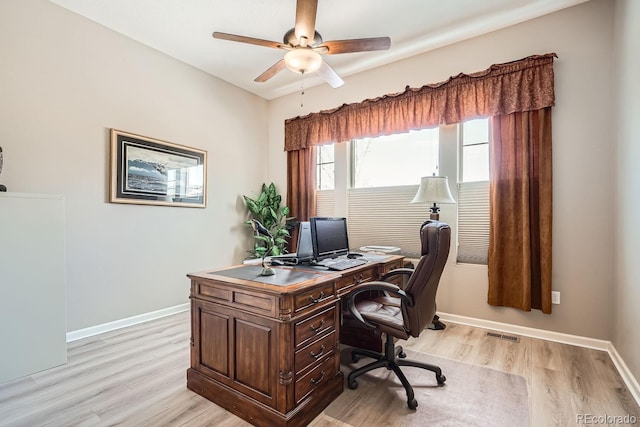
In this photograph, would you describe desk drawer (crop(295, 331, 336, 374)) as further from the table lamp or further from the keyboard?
the table lamp

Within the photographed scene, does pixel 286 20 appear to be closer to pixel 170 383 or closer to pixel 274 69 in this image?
pixel 274 69

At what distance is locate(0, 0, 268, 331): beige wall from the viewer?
2561 millimetres

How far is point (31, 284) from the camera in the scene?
2.22 metres

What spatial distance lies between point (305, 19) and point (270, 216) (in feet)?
9.34

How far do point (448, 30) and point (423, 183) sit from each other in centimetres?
163

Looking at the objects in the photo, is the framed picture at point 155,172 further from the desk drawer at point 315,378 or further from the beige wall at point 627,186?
the beige wall at point 627,186

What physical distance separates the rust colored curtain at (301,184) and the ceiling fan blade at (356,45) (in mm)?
1974

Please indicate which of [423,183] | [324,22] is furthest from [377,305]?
[324,22]

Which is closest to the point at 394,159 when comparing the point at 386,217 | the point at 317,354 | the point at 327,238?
the point at 386,217

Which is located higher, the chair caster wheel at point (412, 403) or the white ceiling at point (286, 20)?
the white ceiling at point (286, 20)

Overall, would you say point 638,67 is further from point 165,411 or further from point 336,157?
point 165,411

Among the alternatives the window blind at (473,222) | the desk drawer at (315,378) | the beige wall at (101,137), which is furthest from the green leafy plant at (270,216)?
the desk drawer at (315,378)

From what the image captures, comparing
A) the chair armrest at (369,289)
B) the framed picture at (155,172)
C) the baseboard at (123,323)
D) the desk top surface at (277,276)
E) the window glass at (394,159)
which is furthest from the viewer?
the window glass at (394,159)

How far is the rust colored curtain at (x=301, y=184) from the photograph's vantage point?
4410mm
